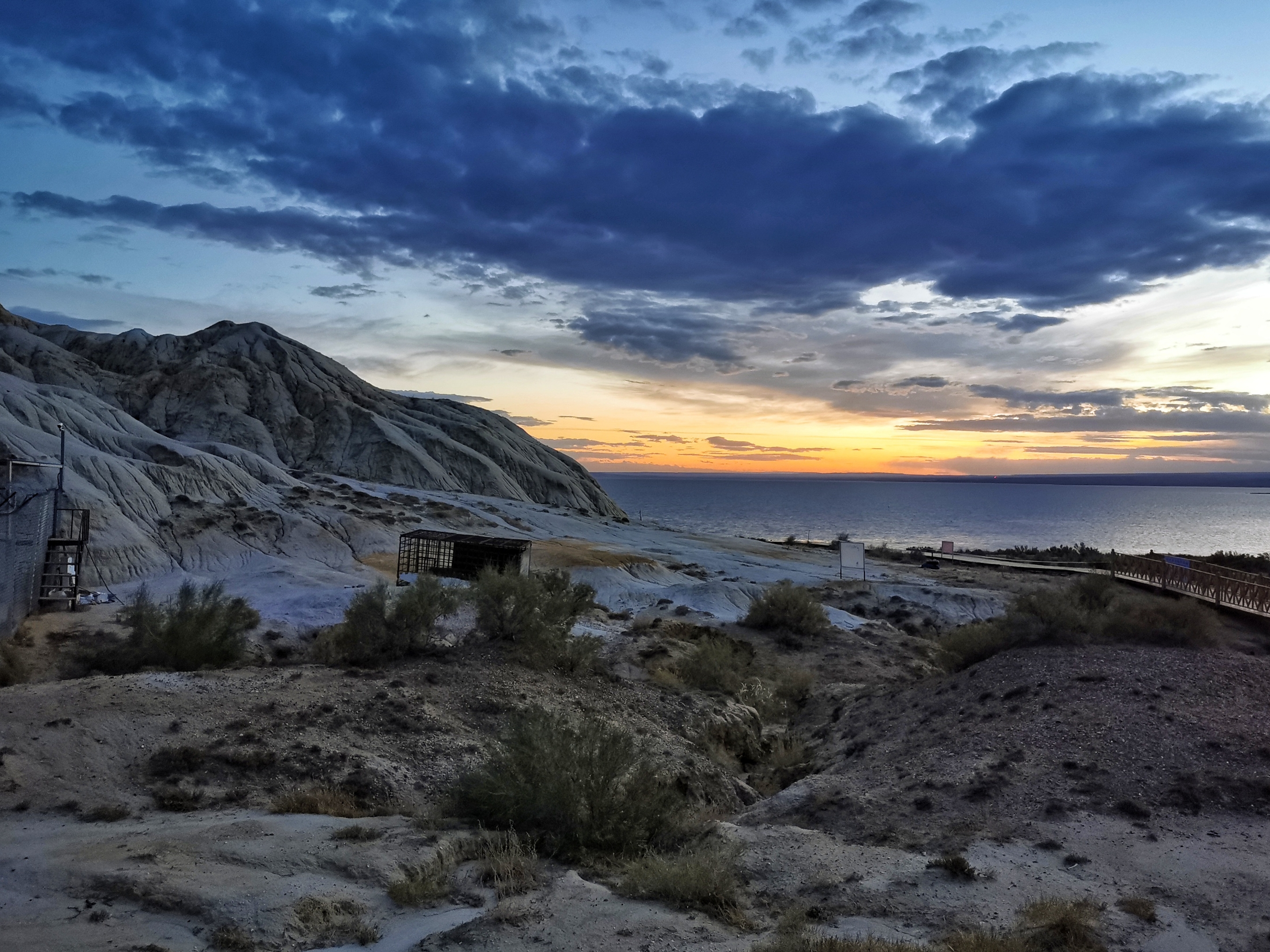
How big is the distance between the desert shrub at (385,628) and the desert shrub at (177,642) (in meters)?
1.78

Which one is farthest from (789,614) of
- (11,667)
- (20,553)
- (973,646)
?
(20,553)

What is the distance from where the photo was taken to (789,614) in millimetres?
27656

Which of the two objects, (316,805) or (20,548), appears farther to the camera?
(20,548)

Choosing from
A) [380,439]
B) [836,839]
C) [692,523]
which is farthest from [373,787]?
[692,523]

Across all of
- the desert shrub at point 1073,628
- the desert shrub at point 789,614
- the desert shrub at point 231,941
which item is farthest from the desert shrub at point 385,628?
the desert shrub at point 789,614

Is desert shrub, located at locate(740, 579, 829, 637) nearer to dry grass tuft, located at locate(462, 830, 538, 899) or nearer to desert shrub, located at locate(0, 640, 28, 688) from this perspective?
dry grass tuft, located at locate(462, 830, 538, 899)

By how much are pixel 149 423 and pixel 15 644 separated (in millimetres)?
55856

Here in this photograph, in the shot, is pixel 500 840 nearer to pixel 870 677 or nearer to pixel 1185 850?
pixel 1185 850

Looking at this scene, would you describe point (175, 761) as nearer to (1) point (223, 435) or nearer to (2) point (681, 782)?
(2) point (681, 782)

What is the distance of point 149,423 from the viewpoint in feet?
218

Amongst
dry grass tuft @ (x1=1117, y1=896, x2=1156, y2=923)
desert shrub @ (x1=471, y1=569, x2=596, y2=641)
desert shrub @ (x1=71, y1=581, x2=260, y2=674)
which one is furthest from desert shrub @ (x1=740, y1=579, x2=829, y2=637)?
dry grass tuft @ (x1=1117, y1=896, x2=1156, y2=923)

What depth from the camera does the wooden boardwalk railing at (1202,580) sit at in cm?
2603

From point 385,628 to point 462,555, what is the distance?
1537cm

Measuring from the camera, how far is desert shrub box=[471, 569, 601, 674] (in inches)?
648
